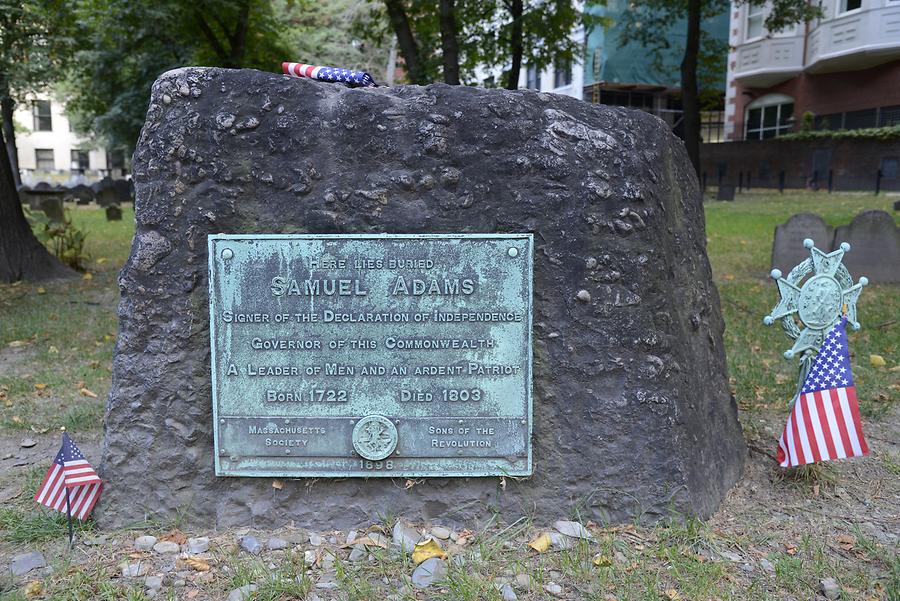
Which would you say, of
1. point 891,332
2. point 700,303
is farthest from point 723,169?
point 700,303

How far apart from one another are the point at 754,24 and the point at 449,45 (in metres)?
21.3

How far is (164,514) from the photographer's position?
3332 mm

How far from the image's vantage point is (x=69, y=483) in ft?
10.5

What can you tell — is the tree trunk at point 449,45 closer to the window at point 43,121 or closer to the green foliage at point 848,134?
the green foliage at point 848,134

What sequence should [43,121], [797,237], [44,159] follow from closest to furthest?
[797,237] → [43,121] → [44,159]

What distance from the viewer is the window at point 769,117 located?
28219mm

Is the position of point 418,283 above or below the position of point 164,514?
above

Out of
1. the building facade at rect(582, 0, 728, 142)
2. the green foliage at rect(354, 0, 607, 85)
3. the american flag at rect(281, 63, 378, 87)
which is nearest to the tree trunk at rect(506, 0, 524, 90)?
the green foliage at rect(354, 0, 607, 85)

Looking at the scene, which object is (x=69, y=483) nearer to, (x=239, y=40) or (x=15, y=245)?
(x=15, y=245)

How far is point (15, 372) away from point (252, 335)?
371cm

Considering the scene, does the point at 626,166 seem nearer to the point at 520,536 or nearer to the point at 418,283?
the point at 418,283

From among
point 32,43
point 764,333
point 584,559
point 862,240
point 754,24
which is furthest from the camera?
point 754,24

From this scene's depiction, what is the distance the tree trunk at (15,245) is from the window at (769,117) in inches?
1015

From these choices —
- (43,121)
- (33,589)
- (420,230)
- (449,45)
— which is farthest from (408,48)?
(43,121)
